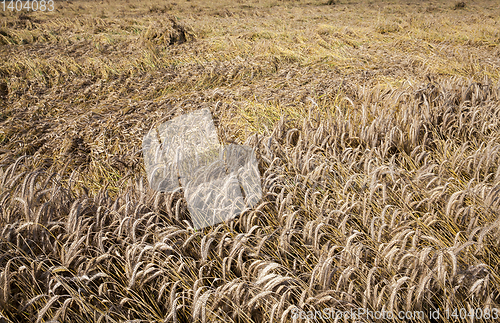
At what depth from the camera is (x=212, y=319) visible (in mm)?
1332

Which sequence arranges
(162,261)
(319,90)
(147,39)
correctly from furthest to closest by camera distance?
(147,39) → (319,90) → (162,261)

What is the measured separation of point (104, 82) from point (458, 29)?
27.1 feet

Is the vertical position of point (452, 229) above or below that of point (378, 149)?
below

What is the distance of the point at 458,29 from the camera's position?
7.48m

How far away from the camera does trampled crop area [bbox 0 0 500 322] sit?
4.47 feet

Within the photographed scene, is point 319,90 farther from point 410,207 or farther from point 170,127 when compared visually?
point 410,207

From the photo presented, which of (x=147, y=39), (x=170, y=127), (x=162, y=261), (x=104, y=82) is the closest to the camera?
(x=162, y=261)

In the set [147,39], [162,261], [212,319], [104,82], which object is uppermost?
[147,39]

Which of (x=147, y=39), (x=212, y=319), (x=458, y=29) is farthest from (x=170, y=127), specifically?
(x=458, y=29)

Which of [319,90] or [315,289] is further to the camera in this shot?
[319,90]

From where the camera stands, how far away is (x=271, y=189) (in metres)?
1.99

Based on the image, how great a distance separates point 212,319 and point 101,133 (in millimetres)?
2674

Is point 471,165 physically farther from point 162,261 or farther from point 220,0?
point 220,0

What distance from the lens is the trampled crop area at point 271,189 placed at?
1362 millimetres
